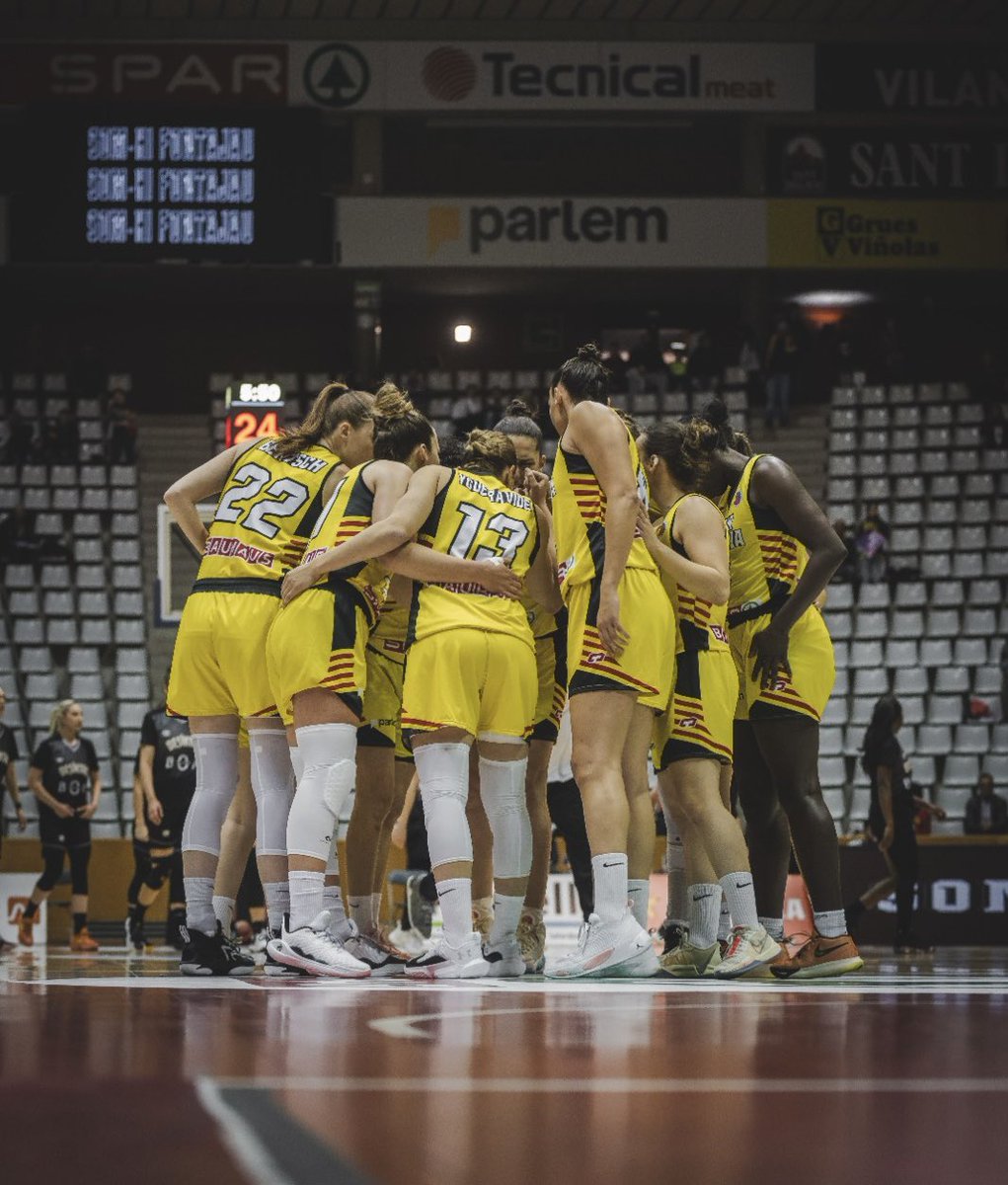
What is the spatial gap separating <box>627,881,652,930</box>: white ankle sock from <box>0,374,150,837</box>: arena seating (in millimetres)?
11075

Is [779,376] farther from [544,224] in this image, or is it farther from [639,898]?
[639,898]

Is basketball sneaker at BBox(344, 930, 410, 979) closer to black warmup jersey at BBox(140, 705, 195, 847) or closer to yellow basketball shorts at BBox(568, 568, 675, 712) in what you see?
yellow basketball shorts at BBox(568, 568, 675, 712)

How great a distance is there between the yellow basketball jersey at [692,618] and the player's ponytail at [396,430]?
0.93 m

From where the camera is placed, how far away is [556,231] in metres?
23.0

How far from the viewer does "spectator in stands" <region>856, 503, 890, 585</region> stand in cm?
1838

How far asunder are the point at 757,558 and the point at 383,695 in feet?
4.64

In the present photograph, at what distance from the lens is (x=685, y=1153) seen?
1.73 m

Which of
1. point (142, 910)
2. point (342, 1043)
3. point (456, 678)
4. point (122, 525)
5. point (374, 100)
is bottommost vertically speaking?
point (142, 910)

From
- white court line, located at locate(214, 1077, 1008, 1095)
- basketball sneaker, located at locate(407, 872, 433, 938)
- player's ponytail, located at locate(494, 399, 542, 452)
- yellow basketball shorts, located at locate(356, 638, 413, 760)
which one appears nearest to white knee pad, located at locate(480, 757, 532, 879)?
yellow basketball shorts, located at locate(356, 638, 413, 760)

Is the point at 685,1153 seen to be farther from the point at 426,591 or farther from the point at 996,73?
the point at 996,73

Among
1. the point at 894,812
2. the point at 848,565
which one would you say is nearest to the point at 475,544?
the point at 894,812

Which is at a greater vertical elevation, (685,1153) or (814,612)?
(814,612)

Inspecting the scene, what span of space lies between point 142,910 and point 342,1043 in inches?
336

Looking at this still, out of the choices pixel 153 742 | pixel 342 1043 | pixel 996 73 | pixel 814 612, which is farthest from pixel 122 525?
pixel 342 1043
